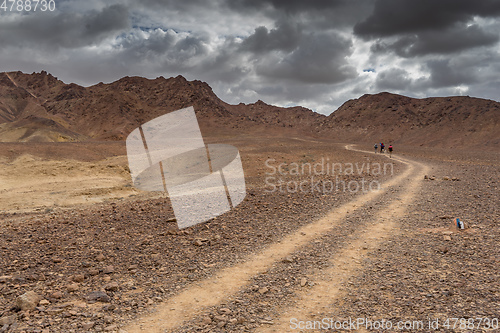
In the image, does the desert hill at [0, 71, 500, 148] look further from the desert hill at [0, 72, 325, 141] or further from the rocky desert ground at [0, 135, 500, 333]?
the rocky desert ground at [0, 135, 500, 333]

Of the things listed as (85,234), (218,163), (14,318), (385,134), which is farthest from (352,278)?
(385,134)

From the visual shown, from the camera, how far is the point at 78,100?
129 meters

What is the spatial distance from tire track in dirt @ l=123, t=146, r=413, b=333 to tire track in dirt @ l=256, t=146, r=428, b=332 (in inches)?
45.6

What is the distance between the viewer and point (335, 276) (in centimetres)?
648

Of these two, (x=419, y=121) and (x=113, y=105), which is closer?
(x=419, y=121)

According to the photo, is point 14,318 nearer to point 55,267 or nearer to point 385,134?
point 55,267

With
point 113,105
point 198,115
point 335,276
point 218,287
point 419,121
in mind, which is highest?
point 113,105

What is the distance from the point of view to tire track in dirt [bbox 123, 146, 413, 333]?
200 inches

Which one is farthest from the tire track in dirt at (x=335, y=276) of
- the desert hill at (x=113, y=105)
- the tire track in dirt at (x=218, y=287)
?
the desert hill at (x=113, y=105)

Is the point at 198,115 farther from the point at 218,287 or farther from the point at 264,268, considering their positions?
the point at 218,287

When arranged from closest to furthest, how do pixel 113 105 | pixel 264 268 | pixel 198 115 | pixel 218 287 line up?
pixel 218 287 < pixel 264 268 < pixel 113 105 < pixel 198 115

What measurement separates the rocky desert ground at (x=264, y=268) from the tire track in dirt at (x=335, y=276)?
29mm

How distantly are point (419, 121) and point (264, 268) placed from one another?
392 ft

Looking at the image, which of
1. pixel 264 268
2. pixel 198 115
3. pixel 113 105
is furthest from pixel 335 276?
pixel 113 105
